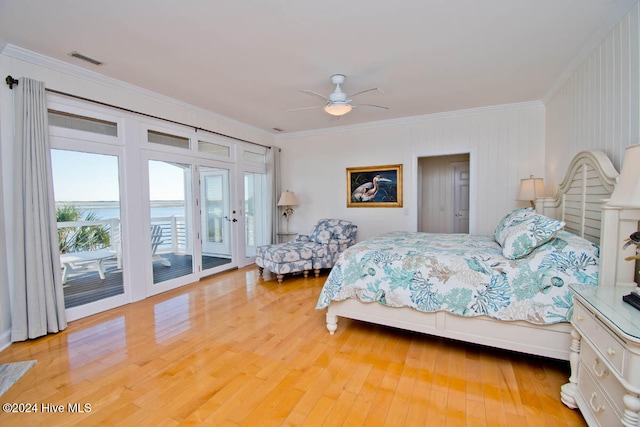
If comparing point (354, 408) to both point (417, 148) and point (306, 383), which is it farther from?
point (417, 148)

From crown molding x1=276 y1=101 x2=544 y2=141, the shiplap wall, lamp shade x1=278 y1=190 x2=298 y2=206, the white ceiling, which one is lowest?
lamp shade x1=278 y1=190 x2=298 y2=206

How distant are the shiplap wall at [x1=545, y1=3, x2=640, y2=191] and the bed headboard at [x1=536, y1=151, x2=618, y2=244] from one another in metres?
0.12

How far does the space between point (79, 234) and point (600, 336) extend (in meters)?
4.29

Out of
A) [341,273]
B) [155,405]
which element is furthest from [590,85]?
[155,405]

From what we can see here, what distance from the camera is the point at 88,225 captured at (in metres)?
3.14

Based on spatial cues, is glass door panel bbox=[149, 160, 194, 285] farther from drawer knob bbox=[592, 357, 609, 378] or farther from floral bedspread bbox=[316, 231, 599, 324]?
drawer knob bbox=[592, 357, 609, 378]

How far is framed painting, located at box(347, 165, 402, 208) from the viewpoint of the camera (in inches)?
196

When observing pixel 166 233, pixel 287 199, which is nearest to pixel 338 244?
pixel 287 199

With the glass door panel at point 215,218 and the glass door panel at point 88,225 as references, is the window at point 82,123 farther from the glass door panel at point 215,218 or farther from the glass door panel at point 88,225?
the glass door panel at point 215,218

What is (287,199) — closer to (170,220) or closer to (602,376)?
(170,220)

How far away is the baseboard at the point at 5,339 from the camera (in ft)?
8.02

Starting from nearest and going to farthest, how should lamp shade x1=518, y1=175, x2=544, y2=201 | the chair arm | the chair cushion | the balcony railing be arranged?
the balcony railing
lamp shade x1=518, y1=175, x2=544, y2=201
the chair cushion
the chair arm

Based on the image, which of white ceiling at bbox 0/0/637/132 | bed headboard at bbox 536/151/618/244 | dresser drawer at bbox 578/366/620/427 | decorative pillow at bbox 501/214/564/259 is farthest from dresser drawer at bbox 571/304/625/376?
white ceiling at bbox 0/0/637/132

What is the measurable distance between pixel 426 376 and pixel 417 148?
3.66 m
